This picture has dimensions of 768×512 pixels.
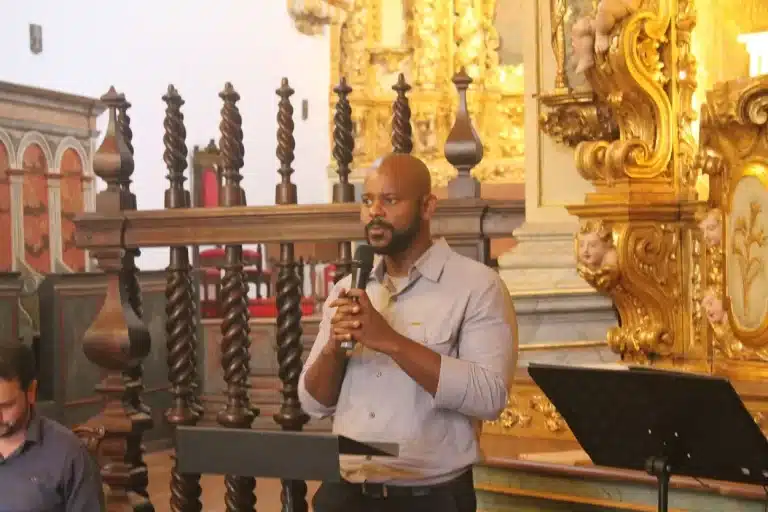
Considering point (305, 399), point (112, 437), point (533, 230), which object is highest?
point (533, 230)

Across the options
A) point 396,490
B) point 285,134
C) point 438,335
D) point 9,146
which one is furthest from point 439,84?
point 396,490

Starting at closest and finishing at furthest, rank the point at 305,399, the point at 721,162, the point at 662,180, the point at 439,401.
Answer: the point at 439,401
the point at 305,399
the point at 721,162
the point at 662,180

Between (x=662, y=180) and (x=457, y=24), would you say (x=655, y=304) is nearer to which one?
(x=662, y=180)

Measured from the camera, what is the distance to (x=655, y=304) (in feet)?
15.3

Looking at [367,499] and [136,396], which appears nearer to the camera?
[367,499]

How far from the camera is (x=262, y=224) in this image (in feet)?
15.1

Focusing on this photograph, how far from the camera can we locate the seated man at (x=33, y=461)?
3345 mm

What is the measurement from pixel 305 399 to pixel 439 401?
37 centimetres

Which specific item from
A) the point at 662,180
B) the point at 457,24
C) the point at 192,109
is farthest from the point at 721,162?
the point at 192,109

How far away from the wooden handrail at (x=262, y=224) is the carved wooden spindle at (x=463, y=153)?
78 millimetres

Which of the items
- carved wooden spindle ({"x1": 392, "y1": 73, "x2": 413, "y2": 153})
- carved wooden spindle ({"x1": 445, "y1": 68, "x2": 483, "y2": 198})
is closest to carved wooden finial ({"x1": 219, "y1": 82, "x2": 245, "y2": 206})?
carved wooden spindle ({"x1": 392, "y1": 73, "x2": 413, "y2": 153})

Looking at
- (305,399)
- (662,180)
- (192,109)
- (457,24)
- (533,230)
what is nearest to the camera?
(305,399)

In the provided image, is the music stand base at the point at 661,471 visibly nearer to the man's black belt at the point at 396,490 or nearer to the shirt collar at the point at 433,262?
the man's black belt at the point at 396,490

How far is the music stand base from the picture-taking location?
3.06m
